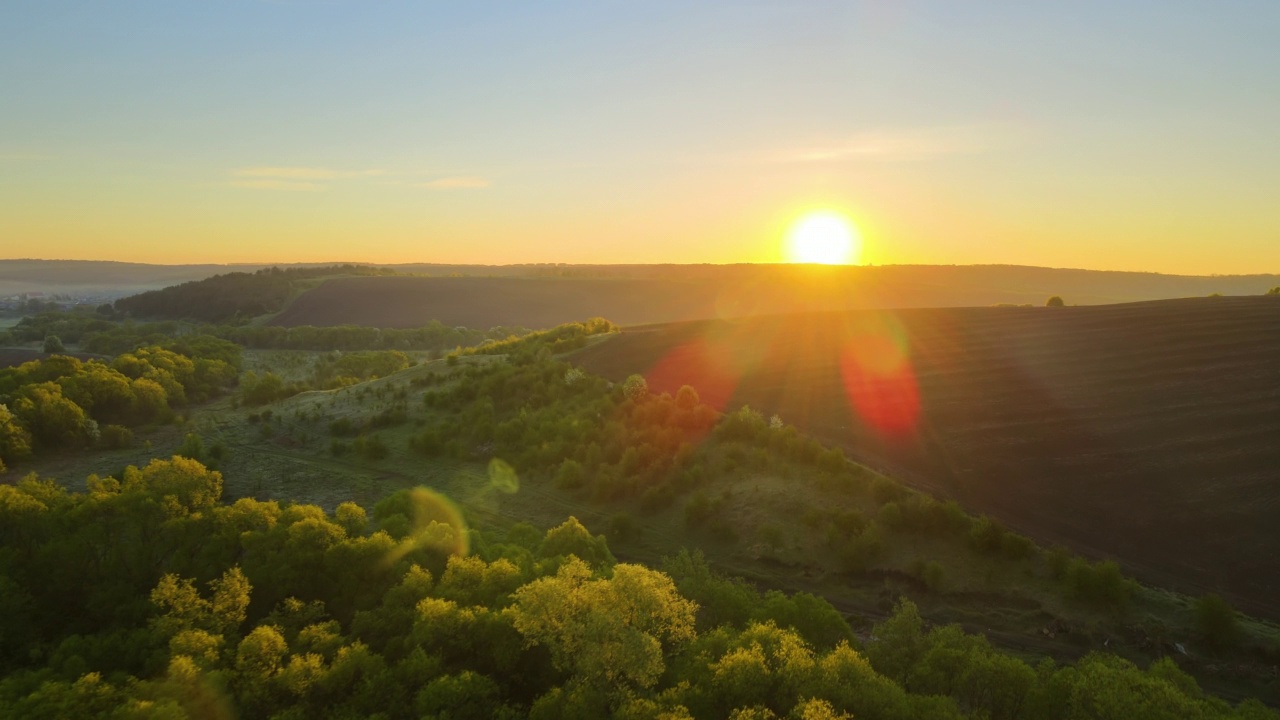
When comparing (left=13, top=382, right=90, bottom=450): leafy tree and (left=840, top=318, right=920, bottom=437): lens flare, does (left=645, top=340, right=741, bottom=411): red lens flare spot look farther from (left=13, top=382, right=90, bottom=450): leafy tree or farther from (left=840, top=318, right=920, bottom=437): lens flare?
(left=13, top=382, right=90, bottom=450): leafy tree

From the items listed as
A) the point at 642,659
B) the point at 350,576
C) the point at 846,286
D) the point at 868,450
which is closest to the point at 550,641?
the point at 642,659

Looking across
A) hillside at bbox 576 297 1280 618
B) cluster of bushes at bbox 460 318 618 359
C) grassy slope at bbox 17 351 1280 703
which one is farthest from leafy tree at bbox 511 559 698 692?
cluster of bushes at bbox 460 318 618 359

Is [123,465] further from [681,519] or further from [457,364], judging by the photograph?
[681,519]

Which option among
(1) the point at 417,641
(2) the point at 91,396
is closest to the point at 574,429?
(1) the point at 417,641

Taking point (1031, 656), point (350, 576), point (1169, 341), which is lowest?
point (1031, 656)

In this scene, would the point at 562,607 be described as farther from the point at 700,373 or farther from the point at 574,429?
the point at 700,373

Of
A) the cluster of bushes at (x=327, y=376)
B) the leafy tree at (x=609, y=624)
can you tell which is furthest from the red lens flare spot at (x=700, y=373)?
the cluster of bushes at (x=327, y=376)

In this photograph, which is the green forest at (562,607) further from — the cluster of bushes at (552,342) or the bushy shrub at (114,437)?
the cluster of bushes at (552,342)
